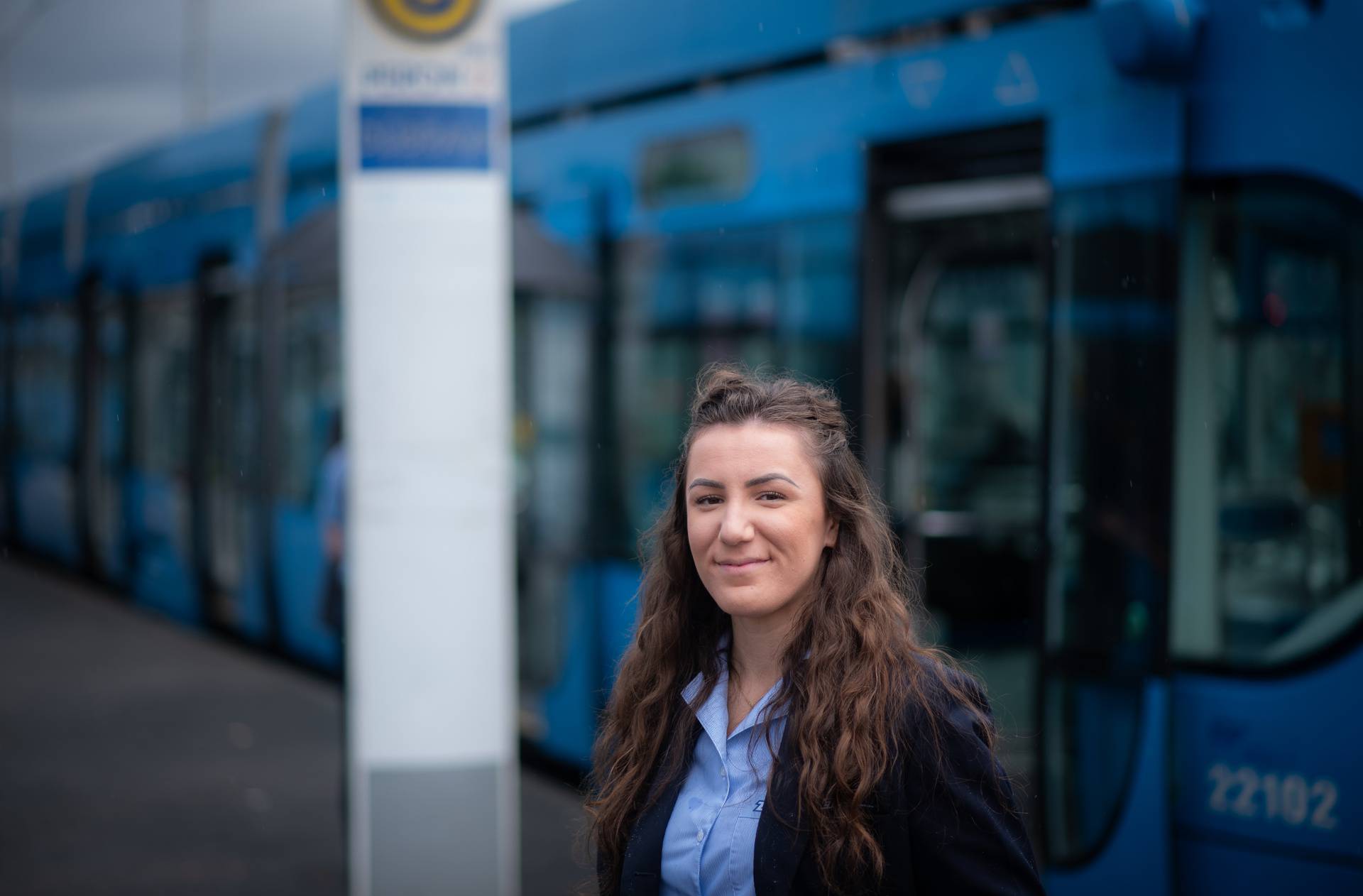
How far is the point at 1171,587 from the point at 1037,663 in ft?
1.57

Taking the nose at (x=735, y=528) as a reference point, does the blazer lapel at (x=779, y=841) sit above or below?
below

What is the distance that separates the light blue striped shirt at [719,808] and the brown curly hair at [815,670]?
32 millimetres

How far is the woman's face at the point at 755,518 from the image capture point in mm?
2070

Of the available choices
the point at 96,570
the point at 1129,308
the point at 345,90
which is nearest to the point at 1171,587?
the point at 1129,308

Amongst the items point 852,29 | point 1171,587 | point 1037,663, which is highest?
point 852,29

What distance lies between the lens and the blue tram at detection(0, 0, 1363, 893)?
375 centimetres

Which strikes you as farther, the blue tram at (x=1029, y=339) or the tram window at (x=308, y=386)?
the tram window at (x=308, y=386)

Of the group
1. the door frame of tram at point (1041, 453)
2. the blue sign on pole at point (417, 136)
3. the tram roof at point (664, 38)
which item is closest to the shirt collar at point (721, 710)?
the door frame of tram at point (1041, 453)

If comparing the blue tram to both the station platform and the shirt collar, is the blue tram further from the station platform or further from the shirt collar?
the shirt collar

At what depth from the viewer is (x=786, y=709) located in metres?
2.04

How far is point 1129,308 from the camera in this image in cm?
409

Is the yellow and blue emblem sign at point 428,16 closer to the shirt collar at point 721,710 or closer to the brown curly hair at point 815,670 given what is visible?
the brown curly hair at point 815,670

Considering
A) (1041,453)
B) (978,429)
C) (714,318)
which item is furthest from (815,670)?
(978,429)

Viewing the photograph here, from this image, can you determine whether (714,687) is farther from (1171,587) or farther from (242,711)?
(242,711)
